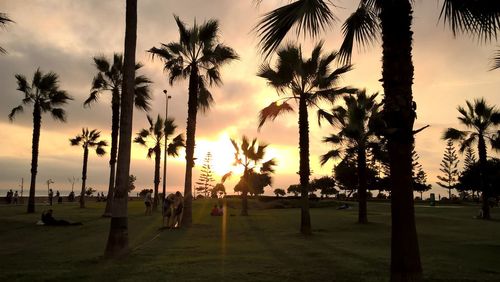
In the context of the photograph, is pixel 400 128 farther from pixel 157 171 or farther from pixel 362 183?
pixel 157 171

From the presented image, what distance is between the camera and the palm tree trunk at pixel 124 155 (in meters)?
12.4

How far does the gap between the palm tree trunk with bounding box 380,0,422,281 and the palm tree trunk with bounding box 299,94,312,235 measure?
12.9 meters

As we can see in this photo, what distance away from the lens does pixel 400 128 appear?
739 cm

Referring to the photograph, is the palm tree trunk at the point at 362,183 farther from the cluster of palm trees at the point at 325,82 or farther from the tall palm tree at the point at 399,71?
the tall palm tree at the point at 399,71

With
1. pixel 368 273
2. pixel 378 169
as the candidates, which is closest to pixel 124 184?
pixel 368 273

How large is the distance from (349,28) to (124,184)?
752cm

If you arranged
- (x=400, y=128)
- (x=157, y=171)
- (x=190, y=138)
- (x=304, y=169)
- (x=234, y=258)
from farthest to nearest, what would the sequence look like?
(x=157, y=171) < (x=190, y=138) < (x=304, y=169) < (x=234, y=258) < (x=400, y=128)

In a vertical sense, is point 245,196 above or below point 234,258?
above

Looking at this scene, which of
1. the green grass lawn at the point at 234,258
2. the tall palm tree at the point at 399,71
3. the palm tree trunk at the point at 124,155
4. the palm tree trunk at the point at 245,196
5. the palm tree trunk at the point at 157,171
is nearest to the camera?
the tall palm tree at the point at 399,71

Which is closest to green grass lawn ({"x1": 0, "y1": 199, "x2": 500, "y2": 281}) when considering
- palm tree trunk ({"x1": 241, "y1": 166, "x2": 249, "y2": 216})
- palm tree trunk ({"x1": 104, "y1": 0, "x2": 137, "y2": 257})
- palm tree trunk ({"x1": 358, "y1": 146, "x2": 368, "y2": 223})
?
palm tree trunk ({"x1": 104, "y1": 0, "x2": 137, "y2": 257})

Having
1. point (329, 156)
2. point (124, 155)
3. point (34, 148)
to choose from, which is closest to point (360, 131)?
point (329, 156)

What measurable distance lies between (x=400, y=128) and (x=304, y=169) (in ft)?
43.2

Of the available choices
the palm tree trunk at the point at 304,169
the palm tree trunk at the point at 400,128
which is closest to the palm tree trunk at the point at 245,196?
the palm tree trunk at the point at 304,169

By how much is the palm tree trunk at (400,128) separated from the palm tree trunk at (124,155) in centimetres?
790
